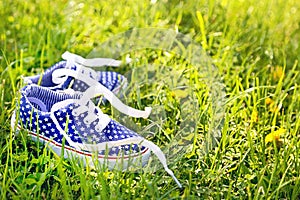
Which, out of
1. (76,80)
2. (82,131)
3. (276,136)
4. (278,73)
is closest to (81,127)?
(82,131)

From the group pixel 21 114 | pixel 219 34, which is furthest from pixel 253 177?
pixel 219 34

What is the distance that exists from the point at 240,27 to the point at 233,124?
73 cm

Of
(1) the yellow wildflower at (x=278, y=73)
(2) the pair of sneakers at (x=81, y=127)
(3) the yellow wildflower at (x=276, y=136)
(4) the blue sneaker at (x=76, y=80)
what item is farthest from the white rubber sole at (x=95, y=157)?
(1) the yellow wildflower at (x=278, y=73)

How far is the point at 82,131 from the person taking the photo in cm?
177

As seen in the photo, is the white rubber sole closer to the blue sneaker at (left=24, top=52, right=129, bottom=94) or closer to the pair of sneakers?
the pair of sneakers

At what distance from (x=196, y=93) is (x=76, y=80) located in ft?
1.48

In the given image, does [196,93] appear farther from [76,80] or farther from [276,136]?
[76,80]

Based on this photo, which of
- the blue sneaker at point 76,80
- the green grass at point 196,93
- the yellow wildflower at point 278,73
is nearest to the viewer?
the green grass at point 196,93

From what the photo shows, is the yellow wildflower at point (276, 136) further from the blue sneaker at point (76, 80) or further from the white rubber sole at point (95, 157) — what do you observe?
the blue sneaker at point (76, 80)

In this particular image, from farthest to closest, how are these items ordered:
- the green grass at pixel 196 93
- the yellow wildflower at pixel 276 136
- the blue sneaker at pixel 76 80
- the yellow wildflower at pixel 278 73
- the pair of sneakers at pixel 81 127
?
1. the yellow wildflower at pixel 278 73
2. the blue sneaker at pixel 76 80
3. the yellow wildflower at pixel 276 136
4. the pair of sneakers at pixel 81 127
5. the green grass at pixel 196 93

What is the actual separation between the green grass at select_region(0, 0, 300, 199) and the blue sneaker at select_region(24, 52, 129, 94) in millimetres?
71

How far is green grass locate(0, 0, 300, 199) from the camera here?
5.20 ft

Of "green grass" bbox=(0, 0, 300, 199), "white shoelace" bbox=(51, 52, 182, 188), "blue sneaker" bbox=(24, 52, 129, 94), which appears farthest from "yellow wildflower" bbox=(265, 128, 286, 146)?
"blue sneaker" bbox=(24, 52, 129, 94)

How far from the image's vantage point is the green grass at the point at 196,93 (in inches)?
62.4
